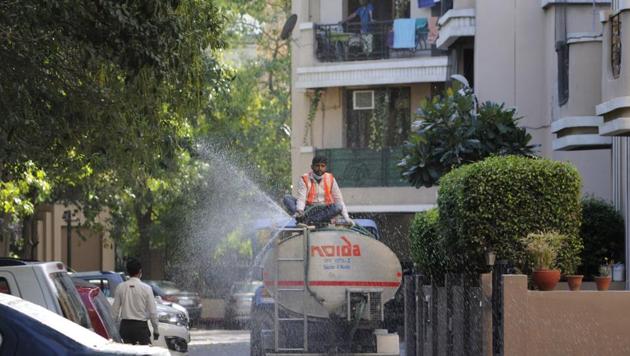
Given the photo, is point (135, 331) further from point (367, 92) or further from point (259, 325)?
point (367, 92)

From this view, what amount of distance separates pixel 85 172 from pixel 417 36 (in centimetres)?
1226

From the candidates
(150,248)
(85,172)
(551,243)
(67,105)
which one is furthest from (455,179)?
(150,248)

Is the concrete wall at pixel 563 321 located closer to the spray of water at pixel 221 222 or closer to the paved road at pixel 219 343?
the paved road at pixel 219 343

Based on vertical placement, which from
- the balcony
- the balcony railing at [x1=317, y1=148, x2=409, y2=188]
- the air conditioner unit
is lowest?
the balcony railing at [x1=317, y1=148, x2=409, y2=188]

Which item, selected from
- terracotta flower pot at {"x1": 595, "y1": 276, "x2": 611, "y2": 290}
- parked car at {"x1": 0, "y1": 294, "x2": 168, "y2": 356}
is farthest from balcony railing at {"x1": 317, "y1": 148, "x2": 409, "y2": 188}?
parked car at {"x1": 0, "y1": 294, "x2": 168, "y2": 356}

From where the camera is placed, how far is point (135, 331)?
15211 mm

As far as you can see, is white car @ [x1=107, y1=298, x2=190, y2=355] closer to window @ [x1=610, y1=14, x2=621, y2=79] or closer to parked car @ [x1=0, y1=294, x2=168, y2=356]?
window @ [x1=610, y1=14, x2=621, y2=79]

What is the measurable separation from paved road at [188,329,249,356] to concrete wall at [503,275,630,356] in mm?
12293

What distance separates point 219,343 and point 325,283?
1718 cm

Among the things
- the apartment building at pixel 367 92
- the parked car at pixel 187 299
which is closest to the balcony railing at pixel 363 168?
the apartment building at pixel 367 92

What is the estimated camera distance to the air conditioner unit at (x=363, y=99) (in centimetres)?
3441

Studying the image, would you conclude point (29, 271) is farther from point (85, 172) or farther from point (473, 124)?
point (85, 172)

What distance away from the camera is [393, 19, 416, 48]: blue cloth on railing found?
3316 cm

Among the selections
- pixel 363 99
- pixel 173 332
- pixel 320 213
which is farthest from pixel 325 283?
pixel 363 99
